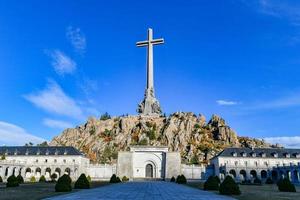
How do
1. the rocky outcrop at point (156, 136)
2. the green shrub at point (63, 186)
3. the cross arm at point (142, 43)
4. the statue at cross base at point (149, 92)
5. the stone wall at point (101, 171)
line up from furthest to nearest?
1. the cross arm at point (142, 43)
2. the statue at cross base at point (149, 92)
3. the rocky outcrop at point (156, 136)
4. the stone wall at point (101, 171)
5. the green shrub at point (63, 186)

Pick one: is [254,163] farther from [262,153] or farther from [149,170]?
[149,170]

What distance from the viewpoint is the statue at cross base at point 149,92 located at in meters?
107

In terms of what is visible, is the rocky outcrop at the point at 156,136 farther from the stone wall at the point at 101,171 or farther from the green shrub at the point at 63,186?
the green shrub at the point at 63,186

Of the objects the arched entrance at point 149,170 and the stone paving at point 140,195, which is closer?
the stone paving at point 140,195

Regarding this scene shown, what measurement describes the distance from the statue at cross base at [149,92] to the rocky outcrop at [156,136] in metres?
2.64

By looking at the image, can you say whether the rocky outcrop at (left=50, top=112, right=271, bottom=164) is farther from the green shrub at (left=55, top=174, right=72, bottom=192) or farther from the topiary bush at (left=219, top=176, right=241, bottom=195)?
the topiary bush at (left=219, top=176, right=241, bottom=195)

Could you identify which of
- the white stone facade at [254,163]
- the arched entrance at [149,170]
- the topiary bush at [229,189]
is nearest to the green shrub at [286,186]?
the topiary bush at [229,189]

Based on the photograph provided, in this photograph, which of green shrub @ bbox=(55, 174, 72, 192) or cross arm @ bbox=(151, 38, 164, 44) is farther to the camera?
cross arm @ bbox=(151, 38, 164, 44)

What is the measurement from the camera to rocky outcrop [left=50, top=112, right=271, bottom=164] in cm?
10600

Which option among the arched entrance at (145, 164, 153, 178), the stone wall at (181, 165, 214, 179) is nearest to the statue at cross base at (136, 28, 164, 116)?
the arched entrance at (145, 164, 153, 178)

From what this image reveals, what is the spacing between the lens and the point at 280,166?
76938 millimetres

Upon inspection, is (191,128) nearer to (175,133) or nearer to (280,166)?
(175,133)

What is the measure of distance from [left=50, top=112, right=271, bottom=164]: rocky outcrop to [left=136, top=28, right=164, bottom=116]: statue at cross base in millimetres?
2644

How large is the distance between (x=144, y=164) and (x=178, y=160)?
8.74m
